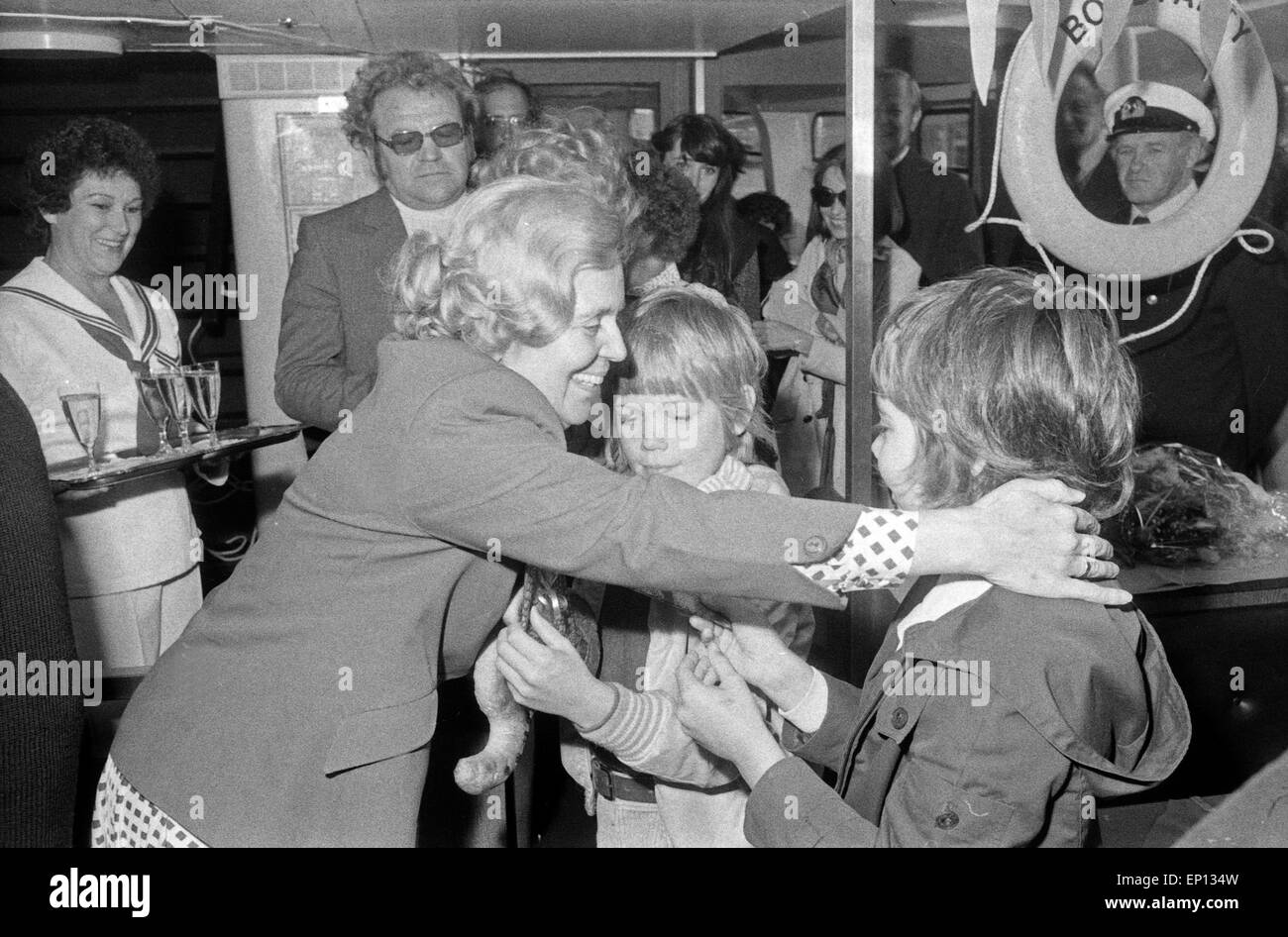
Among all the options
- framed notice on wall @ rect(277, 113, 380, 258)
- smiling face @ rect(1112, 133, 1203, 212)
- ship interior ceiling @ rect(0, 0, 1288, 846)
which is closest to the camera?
ship interior ceiling @ rect(0, 0, 1288, 846)

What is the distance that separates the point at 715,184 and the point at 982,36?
1.09m

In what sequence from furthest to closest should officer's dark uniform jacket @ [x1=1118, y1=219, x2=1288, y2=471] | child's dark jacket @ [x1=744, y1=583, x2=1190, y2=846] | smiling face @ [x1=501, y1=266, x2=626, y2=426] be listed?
officer's dark uniform jacket @ [x1=1118, y1=219, x2=1288, y2=471]
smiling face @ [x1=501, y1=266, x2=626, y2=426]
child's dark jacket @ [x1=744, y1=583, x2=1190, y2=846]

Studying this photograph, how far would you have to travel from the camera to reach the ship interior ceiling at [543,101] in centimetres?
223

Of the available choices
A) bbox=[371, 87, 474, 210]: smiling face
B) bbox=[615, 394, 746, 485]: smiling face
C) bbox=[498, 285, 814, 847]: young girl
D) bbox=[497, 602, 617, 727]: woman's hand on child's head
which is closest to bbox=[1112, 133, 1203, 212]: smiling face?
bbox=[498, 285, 814, 847]: young girl

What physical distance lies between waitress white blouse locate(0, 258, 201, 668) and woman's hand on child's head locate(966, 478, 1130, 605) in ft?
5.95

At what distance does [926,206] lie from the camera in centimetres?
303

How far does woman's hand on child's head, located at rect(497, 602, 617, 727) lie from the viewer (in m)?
1.35

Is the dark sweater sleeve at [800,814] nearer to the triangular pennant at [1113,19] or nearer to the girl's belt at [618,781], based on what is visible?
the girl's belt at [618,781]

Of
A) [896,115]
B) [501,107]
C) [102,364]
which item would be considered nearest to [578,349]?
[102,364]

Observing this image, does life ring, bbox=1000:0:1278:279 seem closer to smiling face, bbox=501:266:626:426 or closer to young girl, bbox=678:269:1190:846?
young girl, bbox=678:269:1190:846

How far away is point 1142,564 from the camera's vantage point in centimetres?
233

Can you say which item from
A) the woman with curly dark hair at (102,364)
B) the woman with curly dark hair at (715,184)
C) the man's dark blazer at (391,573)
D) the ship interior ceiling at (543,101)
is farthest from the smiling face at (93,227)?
the man's dark blazer at (391,573)

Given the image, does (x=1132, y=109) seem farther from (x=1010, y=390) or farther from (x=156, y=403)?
(x=156, y=403)
